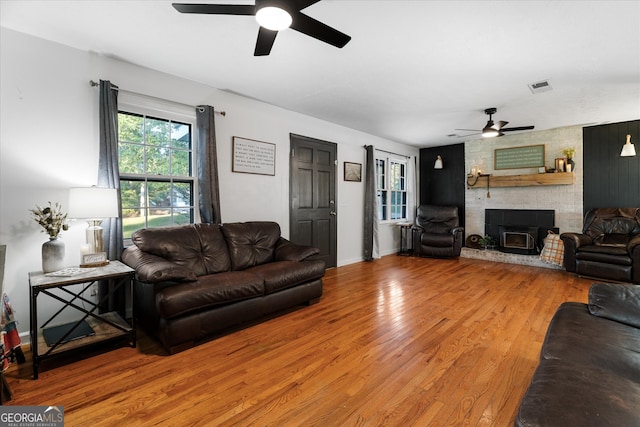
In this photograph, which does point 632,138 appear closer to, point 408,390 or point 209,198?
point 408,390

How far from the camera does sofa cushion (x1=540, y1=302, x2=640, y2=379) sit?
126cm

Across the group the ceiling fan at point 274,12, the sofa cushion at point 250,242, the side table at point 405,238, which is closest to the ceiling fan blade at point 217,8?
the ceiling fan at point 274,12

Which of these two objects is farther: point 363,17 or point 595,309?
point 363,17

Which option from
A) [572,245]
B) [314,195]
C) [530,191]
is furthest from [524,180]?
[314,195]

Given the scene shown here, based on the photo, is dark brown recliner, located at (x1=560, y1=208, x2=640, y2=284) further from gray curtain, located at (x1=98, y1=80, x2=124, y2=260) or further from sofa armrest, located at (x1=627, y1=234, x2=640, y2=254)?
gray curtain, located at (x1=98, y1=80, x2=124, y2=260)

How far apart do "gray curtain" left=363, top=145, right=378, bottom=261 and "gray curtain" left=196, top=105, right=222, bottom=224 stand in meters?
3.10

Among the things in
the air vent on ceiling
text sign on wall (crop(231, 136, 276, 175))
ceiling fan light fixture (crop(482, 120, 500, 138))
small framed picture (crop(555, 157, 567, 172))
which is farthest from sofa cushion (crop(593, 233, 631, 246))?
text sign on wall (crop(231, 136, 276, 175))

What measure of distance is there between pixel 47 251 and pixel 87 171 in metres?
0.82

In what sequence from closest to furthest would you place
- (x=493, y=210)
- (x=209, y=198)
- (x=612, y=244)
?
(x=209, y=198), (x=612, y=244), (x=493, y=210)

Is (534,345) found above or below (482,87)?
below

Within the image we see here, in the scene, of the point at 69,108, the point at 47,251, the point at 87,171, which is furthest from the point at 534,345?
the point at 69,108

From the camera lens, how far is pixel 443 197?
23.1 ft

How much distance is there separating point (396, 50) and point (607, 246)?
421 cm

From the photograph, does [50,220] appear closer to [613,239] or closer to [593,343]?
[593,343]
